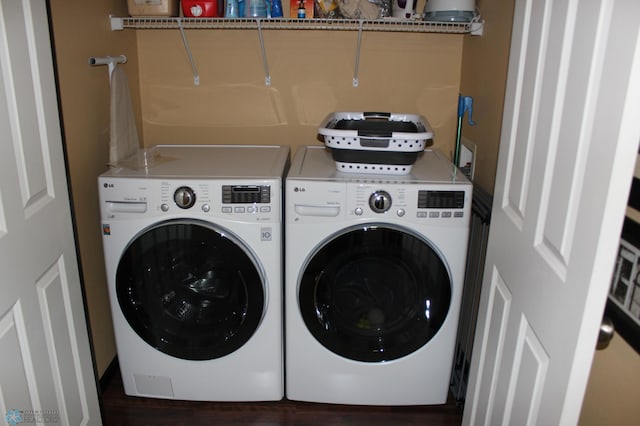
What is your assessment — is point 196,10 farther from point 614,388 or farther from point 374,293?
point 614,388

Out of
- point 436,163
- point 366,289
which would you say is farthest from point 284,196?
point 436,163

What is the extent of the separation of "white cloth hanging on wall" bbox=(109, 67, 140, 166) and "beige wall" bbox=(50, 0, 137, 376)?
0.08 meters

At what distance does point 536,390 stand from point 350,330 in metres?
0.89

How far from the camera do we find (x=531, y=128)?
1.27 meters

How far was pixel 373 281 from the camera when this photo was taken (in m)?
1.93

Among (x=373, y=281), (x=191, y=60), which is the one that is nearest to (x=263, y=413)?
(x=373, y=281)

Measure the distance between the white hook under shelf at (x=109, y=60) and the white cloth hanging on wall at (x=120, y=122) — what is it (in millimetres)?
27

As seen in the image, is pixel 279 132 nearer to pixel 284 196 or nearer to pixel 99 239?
pixel 284 196

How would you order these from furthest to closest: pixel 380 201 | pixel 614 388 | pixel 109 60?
pixel 109 60
pixel 380 201
pixel 614 388

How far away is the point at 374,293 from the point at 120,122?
4.06ft

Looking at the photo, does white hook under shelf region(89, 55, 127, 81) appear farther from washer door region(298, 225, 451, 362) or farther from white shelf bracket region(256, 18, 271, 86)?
washer door region(298, 225, 451, 362)

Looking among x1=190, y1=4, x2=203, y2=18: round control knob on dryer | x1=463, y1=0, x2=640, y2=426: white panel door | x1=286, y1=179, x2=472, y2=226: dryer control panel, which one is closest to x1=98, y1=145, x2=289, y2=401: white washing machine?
x1=286, y1=179, x2=472, y2=226: dryer control panel

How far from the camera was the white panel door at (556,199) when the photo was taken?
870mm

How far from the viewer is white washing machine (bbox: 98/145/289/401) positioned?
6.11 feet
